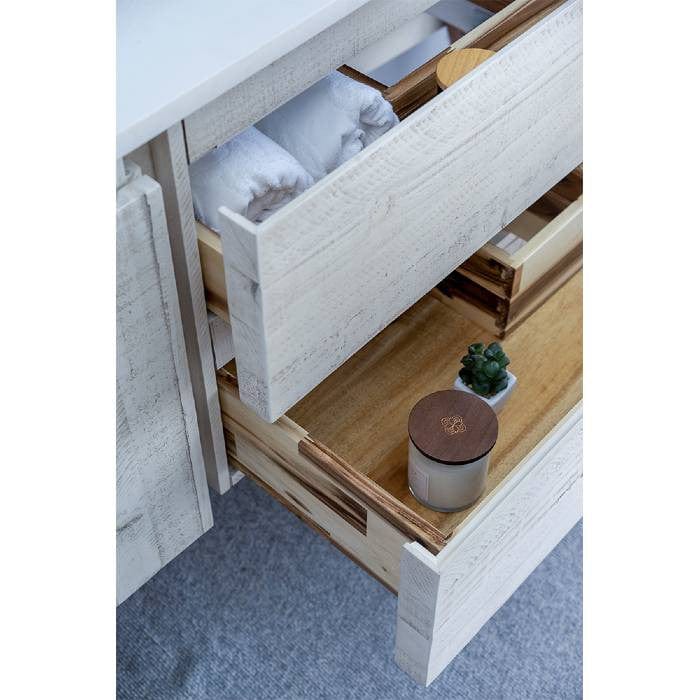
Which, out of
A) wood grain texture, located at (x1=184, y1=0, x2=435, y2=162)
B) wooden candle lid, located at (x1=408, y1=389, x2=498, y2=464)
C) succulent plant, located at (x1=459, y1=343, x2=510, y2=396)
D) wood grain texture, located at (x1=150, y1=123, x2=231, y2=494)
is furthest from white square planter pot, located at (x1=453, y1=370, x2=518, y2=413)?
wood grain texture, located at (x1=184, y1=0, x2=435, y2=162)

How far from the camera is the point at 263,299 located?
690 mm

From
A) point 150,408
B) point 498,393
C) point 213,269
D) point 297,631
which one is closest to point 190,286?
point 213,269

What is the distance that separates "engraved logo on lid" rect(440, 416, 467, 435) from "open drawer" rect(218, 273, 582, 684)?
6cm

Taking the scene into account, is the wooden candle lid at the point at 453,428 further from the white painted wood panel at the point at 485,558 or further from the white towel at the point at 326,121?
the white towel at the point at 326,121

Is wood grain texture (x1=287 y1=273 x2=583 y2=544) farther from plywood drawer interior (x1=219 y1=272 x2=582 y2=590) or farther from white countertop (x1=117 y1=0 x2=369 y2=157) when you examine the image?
white countertop (x1=117 y1=0 x2=369 y2=157)

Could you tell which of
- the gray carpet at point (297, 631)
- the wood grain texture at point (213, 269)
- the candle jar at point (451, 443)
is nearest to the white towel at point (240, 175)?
the wood grain texture at point (213, 269)

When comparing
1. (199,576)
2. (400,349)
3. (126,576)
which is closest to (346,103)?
(400,349)

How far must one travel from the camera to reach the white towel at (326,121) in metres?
0.86

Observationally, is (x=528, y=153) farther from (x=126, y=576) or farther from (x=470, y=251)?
(x=126, y=576)

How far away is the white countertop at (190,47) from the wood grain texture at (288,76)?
4cm

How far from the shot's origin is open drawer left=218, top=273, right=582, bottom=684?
84 centimetres

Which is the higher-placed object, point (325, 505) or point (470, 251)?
point (470, 251)
